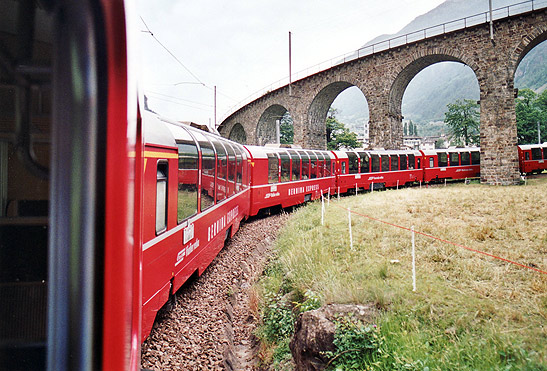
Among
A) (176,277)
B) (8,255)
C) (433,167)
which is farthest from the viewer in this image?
(433,167)

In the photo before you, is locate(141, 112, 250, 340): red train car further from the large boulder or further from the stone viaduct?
the stone viaduct

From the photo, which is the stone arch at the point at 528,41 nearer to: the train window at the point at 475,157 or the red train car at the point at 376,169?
the train window at the point at 475,157

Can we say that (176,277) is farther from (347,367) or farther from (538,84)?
(538,84)

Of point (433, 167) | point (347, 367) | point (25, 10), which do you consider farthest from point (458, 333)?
point (433, 167)

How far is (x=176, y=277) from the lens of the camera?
4.41m

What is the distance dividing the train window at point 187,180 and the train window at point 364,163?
15.4 meters

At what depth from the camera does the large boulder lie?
353 cm

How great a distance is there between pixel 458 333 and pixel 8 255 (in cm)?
403

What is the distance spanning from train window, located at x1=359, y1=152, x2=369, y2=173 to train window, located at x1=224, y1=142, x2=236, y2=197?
39.9 ft

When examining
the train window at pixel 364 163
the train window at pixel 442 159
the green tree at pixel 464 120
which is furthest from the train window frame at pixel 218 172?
the green tree at pixel 464 120

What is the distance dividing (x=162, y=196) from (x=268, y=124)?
41338mm

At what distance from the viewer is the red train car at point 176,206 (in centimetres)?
342

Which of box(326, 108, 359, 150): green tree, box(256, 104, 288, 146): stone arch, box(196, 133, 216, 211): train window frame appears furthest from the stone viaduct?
box(196, 133, 216, 211): train window frame

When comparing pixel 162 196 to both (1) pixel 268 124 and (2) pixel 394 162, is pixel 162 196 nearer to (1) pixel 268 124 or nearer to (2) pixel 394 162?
(2) pixel 394 162
